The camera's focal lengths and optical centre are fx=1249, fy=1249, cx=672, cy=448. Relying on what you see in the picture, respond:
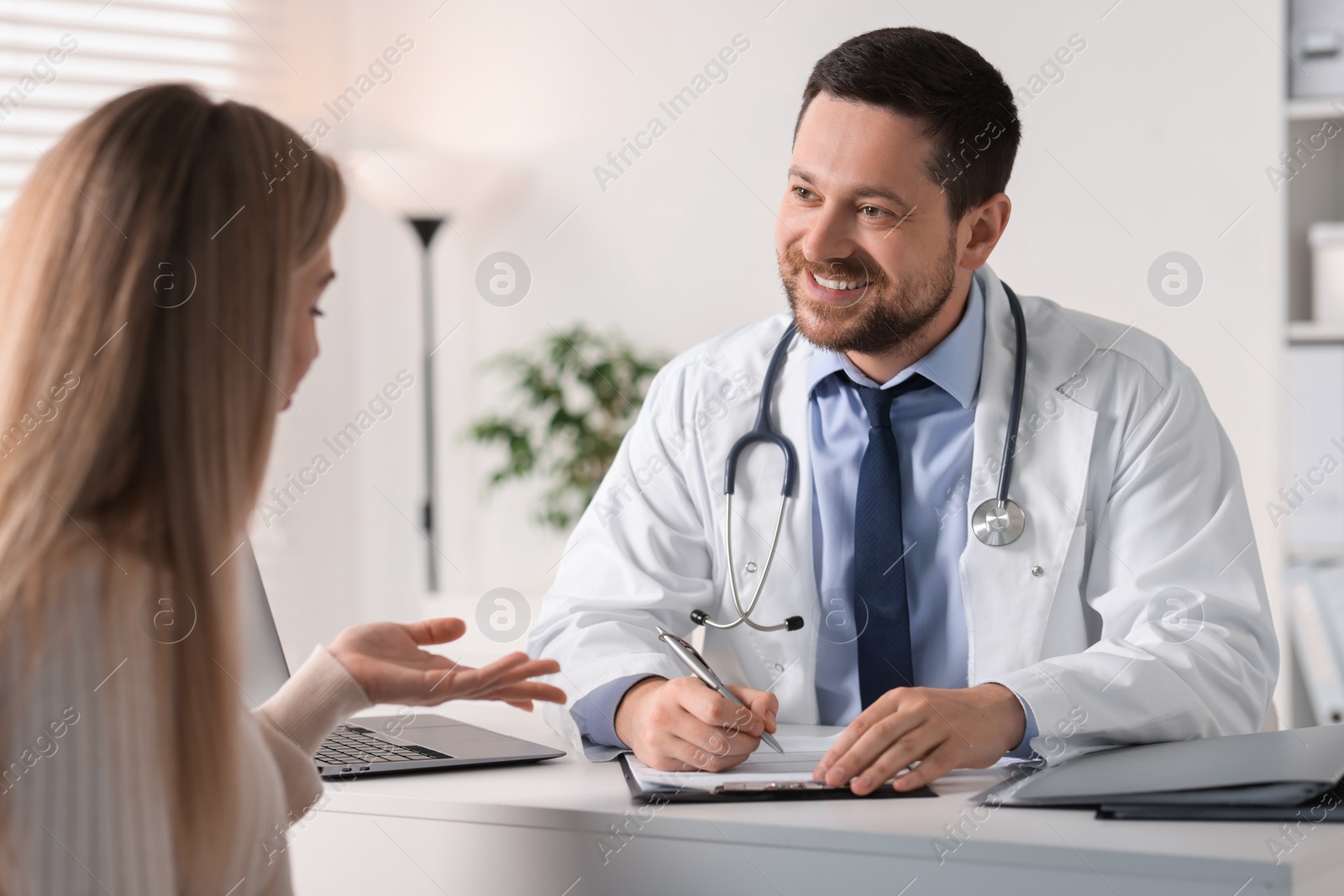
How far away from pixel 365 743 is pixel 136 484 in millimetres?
588

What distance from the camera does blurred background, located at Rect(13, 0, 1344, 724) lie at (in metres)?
2.87

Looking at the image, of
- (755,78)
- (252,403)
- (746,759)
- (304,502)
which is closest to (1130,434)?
(746,759)

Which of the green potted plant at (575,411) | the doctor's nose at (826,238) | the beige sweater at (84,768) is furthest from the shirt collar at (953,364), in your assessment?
the green potted plant at (575,411)

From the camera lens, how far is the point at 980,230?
1714 millimetres

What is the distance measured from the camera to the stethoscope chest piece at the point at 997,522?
147cm

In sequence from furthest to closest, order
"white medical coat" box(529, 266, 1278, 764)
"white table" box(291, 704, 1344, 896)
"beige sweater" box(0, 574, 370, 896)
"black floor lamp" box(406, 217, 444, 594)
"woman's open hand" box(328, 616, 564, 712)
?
"black floor lamp" box(406, 217, 444, 594) < "white medical coat" box(529, 266, 1278, 764) < "woman's open hand" box(328, 616, 564, 712) < "white table" box(291, 704, 1344, 896) < "beige sweater" box(0, 574, 370, 896)

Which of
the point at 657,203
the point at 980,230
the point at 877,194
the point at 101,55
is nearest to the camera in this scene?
the point at 877,194

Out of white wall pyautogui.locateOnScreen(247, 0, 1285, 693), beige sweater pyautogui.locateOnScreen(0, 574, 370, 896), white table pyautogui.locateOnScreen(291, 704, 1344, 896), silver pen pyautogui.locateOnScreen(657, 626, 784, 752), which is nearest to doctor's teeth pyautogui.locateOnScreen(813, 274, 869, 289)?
silver pen pyautogui.locateOnScreen(657, 626, 784, 752)

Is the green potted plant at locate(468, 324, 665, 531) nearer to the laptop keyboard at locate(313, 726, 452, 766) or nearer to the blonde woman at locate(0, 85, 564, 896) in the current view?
the laptop keyboard at locate(313, 726, 452, 766)

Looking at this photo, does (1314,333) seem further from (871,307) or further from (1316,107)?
(871,307)

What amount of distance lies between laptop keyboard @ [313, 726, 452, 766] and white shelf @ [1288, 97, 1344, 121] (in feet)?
8.03

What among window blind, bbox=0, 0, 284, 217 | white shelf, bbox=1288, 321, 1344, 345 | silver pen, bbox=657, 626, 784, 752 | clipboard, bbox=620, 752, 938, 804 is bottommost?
clipboard, bbox=620, 752, 938, 804

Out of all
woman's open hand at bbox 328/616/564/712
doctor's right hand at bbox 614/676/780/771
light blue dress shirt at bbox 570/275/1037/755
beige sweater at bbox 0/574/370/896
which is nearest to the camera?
beige sweater at bbox 0/574/370/896

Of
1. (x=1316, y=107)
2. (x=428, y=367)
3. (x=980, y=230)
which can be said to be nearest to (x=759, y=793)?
(x=980, y=230)
